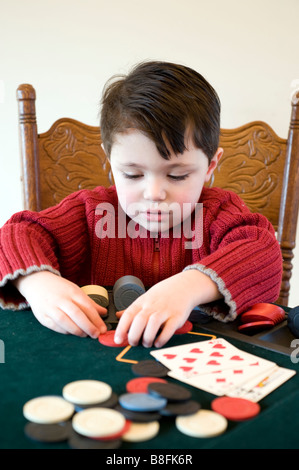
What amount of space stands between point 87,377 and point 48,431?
13cm

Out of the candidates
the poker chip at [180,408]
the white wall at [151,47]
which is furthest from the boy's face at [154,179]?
the white wall at [151,47]

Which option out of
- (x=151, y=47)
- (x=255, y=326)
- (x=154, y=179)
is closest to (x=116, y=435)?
(x=255, y=326)

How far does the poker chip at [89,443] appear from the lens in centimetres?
41

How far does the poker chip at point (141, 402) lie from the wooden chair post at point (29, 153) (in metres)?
1.08

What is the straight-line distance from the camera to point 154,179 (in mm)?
947

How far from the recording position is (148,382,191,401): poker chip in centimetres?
49

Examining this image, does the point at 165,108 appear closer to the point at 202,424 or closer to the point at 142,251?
the point at 142,251

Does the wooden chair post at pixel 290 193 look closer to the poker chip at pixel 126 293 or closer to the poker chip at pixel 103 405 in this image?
the poker chip at pixel 126 293

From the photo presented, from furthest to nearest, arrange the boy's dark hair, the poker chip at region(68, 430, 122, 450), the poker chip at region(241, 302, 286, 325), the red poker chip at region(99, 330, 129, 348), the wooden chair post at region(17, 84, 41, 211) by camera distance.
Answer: the wooden chair post at region(17, 84, 41, 211) → the boy's dark hair → the poker chip at region(241, 302, 286, 325) → the red poker chip at region(99, 330, 129, 348) → the poker chip at region(68, 430, 122, 450)

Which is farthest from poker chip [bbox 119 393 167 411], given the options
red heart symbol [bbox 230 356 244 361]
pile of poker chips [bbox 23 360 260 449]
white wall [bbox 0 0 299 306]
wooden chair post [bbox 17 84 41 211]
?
white wall [bbox 0 0 299 306]

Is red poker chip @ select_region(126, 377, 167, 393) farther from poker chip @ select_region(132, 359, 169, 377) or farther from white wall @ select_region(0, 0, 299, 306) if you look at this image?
white wall @ select_region(0, 0, 299, 306)

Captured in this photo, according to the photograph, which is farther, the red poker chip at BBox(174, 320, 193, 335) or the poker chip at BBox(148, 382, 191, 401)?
the red poker chip at BBox(174, 320, 193, 335)
